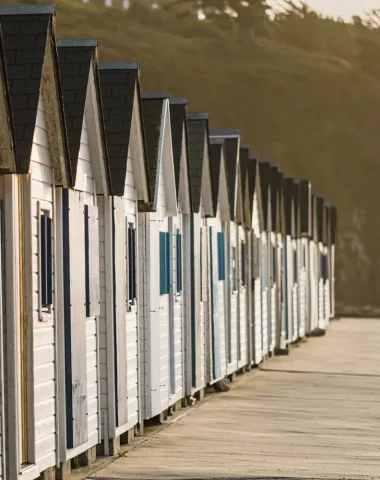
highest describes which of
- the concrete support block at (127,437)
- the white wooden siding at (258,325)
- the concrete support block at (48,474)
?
the white wooden siding at (258,325)

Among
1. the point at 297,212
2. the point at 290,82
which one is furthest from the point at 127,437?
the point at 290,82

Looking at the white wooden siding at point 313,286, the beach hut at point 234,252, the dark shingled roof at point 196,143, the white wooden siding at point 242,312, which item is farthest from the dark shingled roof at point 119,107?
the white wooden siding at point 313,286

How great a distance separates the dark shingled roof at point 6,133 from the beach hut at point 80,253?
2.05 meters

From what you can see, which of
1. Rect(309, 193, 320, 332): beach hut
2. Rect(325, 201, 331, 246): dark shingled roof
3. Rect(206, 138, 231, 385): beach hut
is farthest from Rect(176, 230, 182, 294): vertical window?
Rect(325, 201, 331, 246): dark shingled roof

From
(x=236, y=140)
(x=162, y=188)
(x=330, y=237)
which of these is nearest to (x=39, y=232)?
(x=162, y=188)

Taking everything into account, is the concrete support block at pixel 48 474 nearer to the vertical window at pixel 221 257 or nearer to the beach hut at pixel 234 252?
the vertical window at pixel 221 257

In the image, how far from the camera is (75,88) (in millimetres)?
15797

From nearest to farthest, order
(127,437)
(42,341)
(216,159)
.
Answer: (42,341), (127,437), (216,159)

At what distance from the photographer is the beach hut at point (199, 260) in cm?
2400

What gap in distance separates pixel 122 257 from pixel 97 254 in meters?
1.51

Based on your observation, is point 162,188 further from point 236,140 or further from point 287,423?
point 236,140

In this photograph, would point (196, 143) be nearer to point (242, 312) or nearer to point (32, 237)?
point (242, 312)

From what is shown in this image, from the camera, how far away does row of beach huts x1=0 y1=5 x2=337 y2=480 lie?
43.8 feet

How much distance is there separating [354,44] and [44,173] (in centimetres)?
17427
